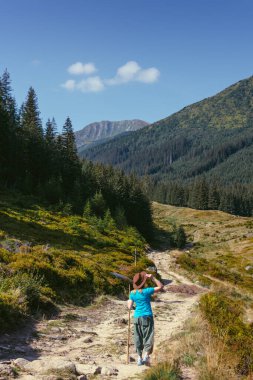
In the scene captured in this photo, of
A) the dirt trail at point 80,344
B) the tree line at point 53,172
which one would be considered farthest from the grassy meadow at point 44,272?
the tree line at point 53,172

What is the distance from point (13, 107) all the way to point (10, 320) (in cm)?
7012

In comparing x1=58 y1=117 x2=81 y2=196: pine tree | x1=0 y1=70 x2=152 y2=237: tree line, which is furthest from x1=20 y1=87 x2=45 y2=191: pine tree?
x1=58 y1=117 x2=81 y2=196: pine tree

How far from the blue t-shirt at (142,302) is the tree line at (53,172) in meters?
48.8

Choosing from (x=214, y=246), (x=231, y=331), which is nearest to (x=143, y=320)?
(x=231, y=331)

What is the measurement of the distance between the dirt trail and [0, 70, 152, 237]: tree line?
42.9 m

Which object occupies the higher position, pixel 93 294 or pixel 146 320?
pixel 146 320

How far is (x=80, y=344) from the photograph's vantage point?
10.7 meters

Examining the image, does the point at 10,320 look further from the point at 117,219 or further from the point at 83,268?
the point at 117,219

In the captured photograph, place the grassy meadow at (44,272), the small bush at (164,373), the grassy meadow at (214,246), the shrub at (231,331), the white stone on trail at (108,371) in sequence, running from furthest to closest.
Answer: the grassy meadow at (214,246) < the grassy meadow at (44,272) < the shrub at (231,331) < the white stone on trail at (108,371) < the small bush at (164,373)

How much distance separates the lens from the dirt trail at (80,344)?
7656 mm

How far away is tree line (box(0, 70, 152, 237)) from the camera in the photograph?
213 feet

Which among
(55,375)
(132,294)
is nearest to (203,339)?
(132,294)

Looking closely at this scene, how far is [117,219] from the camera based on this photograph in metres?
73.8

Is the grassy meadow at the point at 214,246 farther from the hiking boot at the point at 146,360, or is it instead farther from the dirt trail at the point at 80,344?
the hiking boot at the point at 146,360
